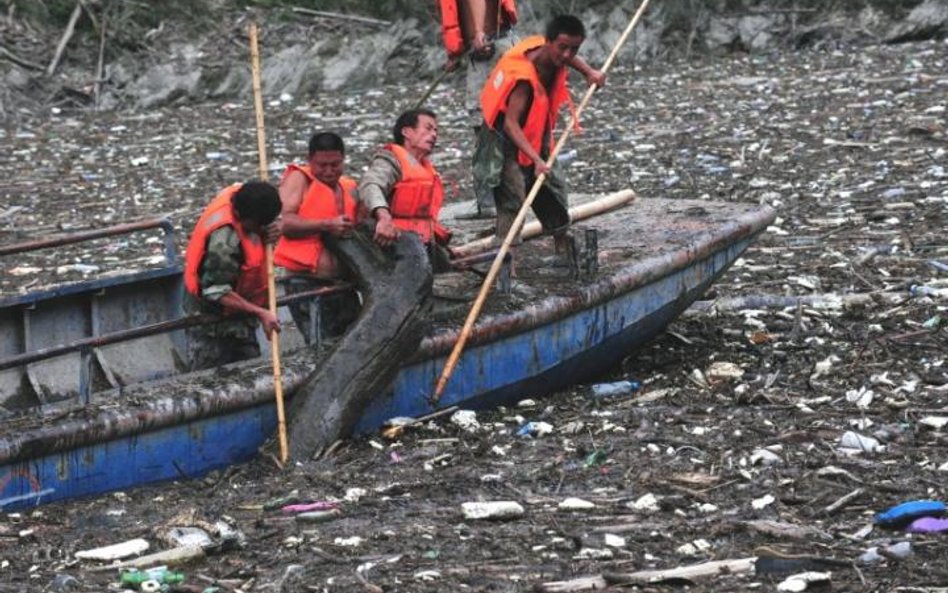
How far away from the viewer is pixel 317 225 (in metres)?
7.28

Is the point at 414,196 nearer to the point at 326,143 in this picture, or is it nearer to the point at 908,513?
the point at 326,143

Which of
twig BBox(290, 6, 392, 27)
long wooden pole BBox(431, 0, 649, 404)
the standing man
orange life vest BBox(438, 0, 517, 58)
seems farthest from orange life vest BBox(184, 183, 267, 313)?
twig BBox(290, 6, 392, 27)

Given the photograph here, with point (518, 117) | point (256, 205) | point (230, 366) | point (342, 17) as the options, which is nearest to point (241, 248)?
point (256, 205)

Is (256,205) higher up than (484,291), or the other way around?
(256,205)

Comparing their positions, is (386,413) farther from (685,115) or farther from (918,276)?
(685,115)

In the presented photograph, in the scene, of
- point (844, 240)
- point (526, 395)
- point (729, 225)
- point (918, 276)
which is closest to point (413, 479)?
point (526, 395)

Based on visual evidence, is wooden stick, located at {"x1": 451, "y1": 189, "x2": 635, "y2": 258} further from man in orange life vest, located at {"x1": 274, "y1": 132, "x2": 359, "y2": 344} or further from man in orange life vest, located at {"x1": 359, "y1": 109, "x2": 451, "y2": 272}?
man in orange life vest, located at {"x1": 274, "y1": 132, "x2": 359, "y2": 344}

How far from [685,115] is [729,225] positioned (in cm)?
706

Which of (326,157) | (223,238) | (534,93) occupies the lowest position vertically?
(223,238)

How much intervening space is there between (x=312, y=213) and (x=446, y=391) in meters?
0.99

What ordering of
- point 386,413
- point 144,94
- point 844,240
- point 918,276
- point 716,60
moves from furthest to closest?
point 716,60 → point 144,94 → point 844,240 → point 918,276 → point 386,413

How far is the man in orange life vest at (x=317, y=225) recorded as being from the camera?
23.9 ft

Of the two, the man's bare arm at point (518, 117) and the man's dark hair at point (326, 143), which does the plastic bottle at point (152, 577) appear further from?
the man's bare arm at point (518, 117)

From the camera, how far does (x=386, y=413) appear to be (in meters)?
7.30
